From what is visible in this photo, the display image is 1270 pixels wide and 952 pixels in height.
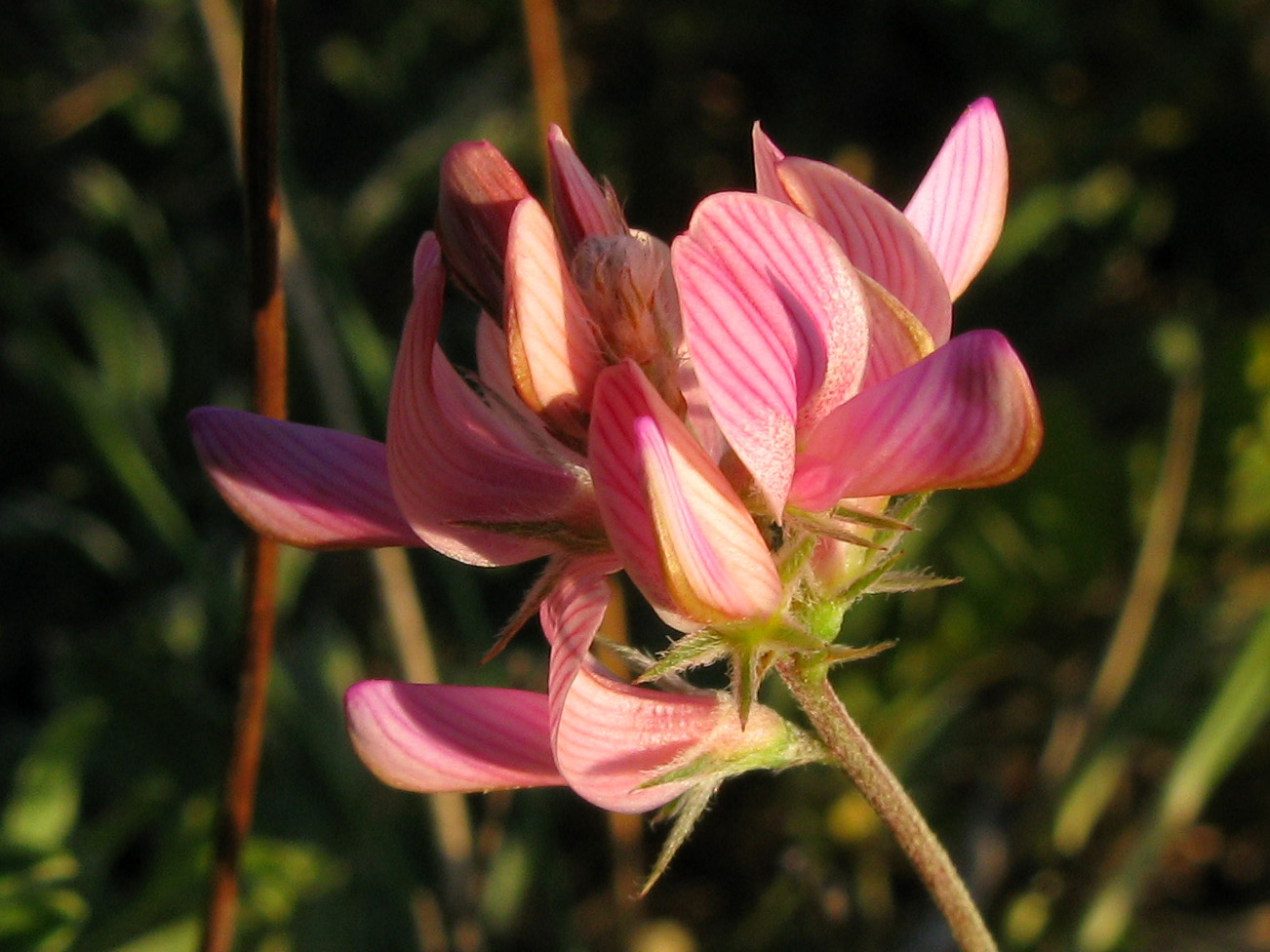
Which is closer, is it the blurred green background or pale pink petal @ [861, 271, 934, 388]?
pale pink petal @ [861, 271, 934, 388]

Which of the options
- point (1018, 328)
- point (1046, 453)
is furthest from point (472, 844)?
point (1018, 328)

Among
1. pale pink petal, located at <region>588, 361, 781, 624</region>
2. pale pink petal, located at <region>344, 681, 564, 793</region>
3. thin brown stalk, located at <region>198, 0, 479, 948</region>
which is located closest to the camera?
pale pink petal, located at <region>588, 361, 781, 624</region>

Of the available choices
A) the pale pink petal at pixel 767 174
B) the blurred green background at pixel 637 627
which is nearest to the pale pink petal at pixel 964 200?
the pale pink petal at pixel 767 174

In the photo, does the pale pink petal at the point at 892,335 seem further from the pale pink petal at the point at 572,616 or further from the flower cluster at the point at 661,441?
the pale pink petal at the point at 572,616

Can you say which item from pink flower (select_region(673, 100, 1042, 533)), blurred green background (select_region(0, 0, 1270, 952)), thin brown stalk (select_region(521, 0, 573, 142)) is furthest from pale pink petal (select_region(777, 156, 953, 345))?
thin brown stalk (select_region(521, 0, 573, 142))

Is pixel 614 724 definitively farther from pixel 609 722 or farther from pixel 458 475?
pixel 458 475

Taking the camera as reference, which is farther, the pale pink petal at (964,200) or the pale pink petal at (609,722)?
the pale pink petal at (964,200)

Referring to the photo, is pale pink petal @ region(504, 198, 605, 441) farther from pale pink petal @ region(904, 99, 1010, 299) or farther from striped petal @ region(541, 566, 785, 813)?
pale pink petal @ region(904, 99, 1010, 299)
